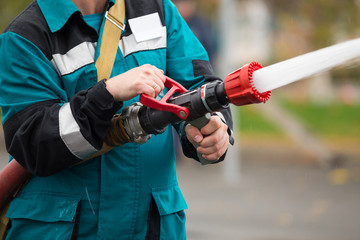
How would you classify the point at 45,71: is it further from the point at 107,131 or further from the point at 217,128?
the point at 217,128

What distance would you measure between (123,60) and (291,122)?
22.8 ft

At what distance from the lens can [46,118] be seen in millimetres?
2018

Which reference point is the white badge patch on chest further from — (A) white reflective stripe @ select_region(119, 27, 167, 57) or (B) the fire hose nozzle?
(B) the fire hose nozzle

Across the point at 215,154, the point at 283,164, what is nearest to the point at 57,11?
the point at 215,154

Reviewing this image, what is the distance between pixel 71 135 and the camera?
2.00m

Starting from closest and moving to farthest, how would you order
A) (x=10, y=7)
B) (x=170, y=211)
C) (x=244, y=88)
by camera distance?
(x=244, y=88) → (x=170, y=211) → (x=10, y=7)

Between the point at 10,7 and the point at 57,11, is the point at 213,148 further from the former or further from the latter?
the point at 10,7

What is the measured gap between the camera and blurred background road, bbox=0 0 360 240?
594 cm

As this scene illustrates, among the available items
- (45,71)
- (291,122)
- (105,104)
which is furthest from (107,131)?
(291,122)

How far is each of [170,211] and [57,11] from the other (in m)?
0.89

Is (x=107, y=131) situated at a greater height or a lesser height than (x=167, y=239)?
greater

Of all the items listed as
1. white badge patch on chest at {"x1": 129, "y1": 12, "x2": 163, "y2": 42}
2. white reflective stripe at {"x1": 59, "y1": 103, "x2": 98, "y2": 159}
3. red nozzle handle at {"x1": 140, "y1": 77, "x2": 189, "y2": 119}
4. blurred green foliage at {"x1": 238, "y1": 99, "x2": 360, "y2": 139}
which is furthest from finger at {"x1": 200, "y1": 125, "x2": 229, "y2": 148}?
blurred green foliage at {"x1": 238, "y1": 99, "x2": 360, "y2": 139}

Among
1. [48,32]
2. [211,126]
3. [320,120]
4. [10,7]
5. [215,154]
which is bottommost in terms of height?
[320,120]

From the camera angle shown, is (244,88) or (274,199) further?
(274,199)
